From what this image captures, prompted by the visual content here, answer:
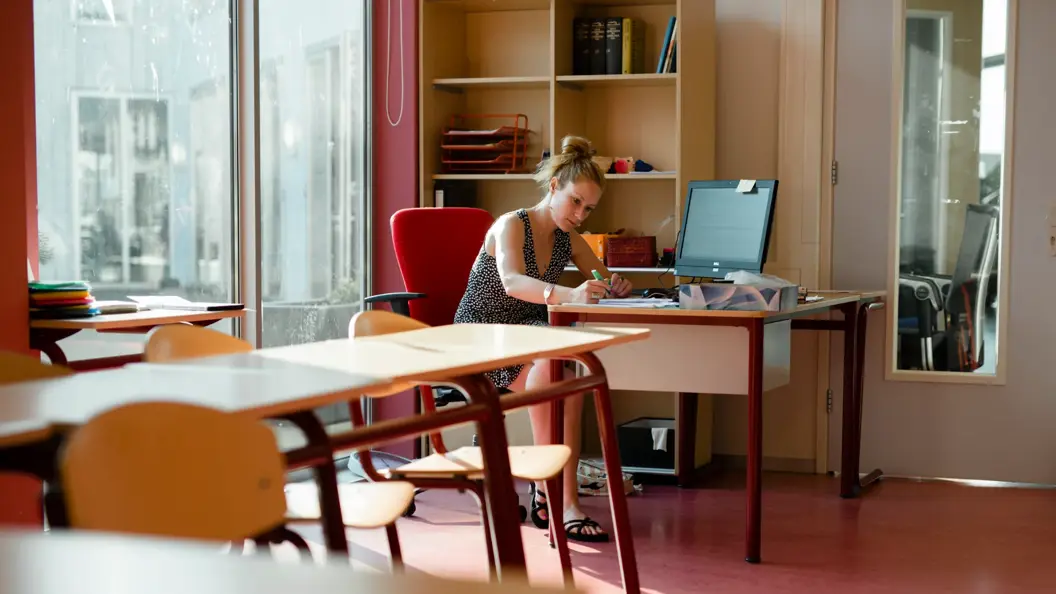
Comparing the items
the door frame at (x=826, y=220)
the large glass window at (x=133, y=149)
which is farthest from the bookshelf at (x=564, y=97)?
the large glass window at (x=133, y=149)

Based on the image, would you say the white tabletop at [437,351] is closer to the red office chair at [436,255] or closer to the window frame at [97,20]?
the red office chair at [436,255]

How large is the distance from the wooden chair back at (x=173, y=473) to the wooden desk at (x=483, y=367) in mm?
565

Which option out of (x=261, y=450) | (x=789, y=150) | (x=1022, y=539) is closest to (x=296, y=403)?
(x=261, y=450)

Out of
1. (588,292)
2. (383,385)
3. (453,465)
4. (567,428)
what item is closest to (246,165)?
(588,292)

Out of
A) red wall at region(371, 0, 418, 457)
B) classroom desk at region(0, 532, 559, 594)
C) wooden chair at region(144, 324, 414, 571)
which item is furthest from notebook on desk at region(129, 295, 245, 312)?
classroom desk at region(0, 532, 559, 594)

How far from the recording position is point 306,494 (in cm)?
252

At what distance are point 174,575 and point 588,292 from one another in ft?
9.89

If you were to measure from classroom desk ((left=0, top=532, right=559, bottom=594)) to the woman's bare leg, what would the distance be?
2973 mm

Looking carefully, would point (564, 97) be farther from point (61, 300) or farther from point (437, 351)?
point (437, 351)

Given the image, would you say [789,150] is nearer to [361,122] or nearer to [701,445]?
[701,445]

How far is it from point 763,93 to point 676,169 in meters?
0.58

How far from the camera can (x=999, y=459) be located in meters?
4.81

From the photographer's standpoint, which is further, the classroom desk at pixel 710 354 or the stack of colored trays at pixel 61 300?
the classroom desk at pixel 710 354

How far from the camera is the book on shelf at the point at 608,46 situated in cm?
495
